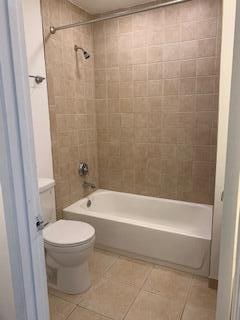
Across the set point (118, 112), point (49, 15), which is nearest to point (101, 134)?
point (118, 112)

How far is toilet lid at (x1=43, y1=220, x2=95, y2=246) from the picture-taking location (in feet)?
5.65

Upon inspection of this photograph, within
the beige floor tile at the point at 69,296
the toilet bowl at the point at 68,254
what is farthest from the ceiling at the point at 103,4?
the beige floor tile at the point at 69,296

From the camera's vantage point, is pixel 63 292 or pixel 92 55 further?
pixel 92 55

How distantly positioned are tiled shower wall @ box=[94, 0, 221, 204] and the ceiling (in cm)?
12

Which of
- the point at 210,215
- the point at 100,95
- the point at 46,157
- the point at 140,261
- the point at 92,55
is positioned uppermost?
the point at 92,55

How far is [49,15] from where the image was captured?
213 cm

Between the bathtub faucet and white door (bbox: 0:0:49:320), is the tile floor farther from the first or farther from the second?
the bathtub faucet

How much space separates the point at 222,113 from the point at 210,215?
1202 mm

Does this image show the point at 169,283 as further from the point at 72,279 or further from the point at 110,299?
the point at 72,279

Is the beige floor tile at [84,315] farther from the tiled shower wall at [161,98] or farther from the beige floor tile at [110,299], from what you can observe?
the tiled shower wall at [161,98]

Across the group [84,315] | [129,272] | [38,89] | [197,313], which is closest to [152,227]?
[129,272]

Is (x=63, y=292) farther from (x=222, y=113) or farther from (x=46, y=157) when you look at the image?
(x=222, y=113)

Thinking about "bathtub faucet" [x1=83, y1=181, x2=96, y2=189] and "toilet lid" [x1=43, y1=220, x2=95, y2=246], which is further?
"bathtub faucet" [x1=83, y1=181, x2=96, y2=189]

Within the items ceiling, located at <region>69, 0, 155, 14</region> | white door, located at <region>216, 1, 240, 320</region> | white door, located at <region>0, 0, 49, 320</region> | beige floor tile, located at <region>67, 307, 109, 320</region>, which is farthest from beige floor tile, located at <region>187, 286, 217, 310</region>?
ceiling, located at <region>69, 0, 155, 14</region>
